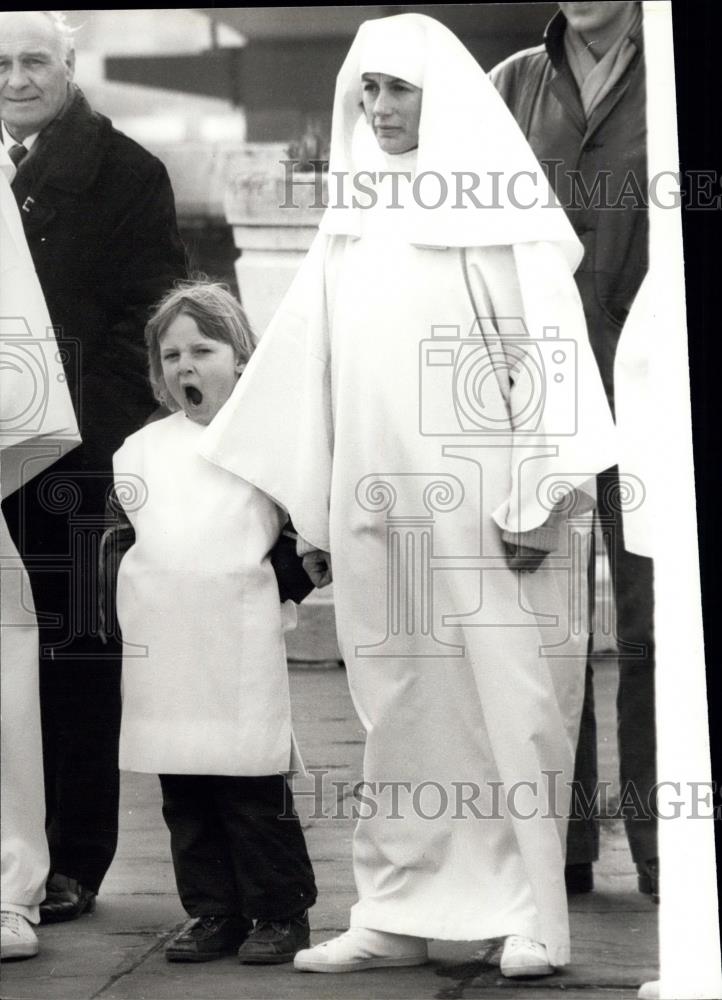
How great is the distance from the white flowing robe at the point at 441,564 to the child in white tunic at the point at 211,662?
129 mm

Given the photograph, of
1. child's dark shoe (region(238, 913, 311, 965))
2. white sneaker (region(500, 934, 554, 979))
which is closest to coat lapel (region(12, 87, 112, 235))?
child's dark shoe (region(238, 913, 311, 965))

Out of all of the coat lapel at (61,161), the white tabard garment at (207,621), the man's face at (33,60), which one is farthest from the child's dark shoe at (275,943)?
the man's face at (33,60)

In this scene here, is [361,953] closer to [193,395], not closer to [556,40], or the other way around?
[193,395]

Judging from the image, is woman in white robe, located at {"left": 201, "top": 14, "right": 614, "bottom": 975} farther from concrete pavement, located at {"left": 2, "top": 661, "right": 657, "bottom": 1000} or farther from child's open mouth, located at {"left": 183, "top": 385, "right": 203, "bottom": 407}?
child's open mouth, located at {"left": 183, "top": 385, "right": 203, "bottom": 407}

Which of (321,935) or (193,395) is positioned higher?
(193,395)

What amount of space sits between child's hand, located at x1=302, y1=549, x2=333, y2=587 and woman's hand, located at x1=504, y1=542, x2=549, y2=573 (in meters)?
0.44

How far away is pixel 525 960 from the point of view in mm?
4422

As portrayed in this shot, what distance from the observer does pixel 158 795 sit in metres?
4.59

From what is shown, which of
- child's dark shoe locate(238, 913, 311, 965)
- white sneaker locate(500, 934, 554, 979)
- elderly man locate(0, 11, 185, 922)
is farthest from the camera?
elderly man locate(0, 11, 185, 922)

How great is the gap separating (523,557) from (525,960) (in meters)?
0.96

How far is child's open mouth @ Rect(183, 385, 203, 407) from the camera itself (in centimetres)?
459

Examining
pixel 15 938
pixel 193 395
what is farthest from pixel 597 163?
pixel 15 938

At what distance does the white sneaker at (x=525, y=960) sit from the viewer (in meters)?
4.42

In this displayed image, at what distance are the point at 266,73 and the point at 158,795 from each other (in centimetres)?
182
